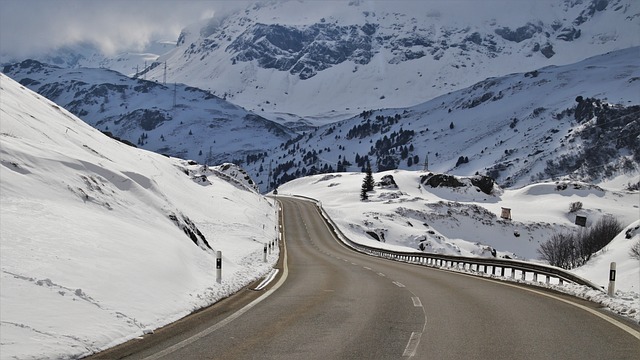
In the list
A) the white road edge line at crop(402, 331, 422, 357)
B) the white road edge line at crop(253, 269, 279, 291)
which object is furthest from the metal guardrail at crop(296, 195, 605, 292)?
the white road edge line at crop(253, 269, 279, 291)

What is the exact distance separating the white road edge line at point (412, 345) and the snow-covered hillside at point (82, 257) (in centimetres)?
417

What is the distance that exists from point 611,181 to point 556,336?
199113 millimetres

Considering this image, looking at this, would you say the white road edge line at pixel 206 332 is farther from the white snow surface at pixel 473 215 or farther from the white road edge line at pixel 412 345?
the white snow surface at pixel 473 215

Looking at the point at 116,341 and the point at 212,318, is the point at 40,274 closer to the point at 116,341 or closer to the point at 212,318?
the point at 116,341

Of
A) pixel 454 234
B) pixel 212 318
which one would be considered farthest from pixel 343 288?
pixel 454 234

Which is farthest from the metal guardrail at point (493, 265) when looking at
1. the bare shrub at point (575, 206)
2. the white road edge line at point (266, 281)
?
the bare shrub at point (575, 206)

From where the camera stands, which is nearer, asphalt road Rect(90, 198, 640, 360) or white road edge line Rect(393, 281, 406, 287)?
asphalt road Rect(90, 198, 640, 360)

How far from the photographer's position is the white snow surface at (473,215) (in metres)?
76.4

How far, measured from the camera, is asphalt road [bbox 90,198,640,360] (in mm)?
8180

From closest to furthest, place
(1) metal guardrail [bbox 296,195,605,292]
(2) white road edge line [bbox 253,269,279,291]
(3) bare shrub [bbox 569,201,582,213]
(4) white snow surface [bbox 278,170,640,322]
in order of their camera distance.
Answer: (2) white road edge line [bbox 253,269,279,291]
(1) metal guardrail [bbox 296,195,605,292]
(4) white snow surface [bbox 278,170,640,322]
(3) bare shrub [bbox 569,201,582,213]

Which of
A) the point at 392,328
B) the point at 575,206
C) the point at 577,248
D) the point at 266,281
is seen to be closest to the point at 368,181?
the point at 575,206

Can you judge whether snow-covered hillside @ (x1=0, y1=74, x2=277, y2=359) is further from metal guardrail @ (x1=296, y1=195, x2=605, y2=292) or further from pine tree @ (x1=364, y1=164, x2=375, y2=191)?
pine tree @ (x1=364, y1=164, x2=375, y2=191)

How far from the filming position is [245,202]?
236ft

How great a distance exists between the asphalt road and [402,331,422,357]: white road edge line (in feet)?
0.05
